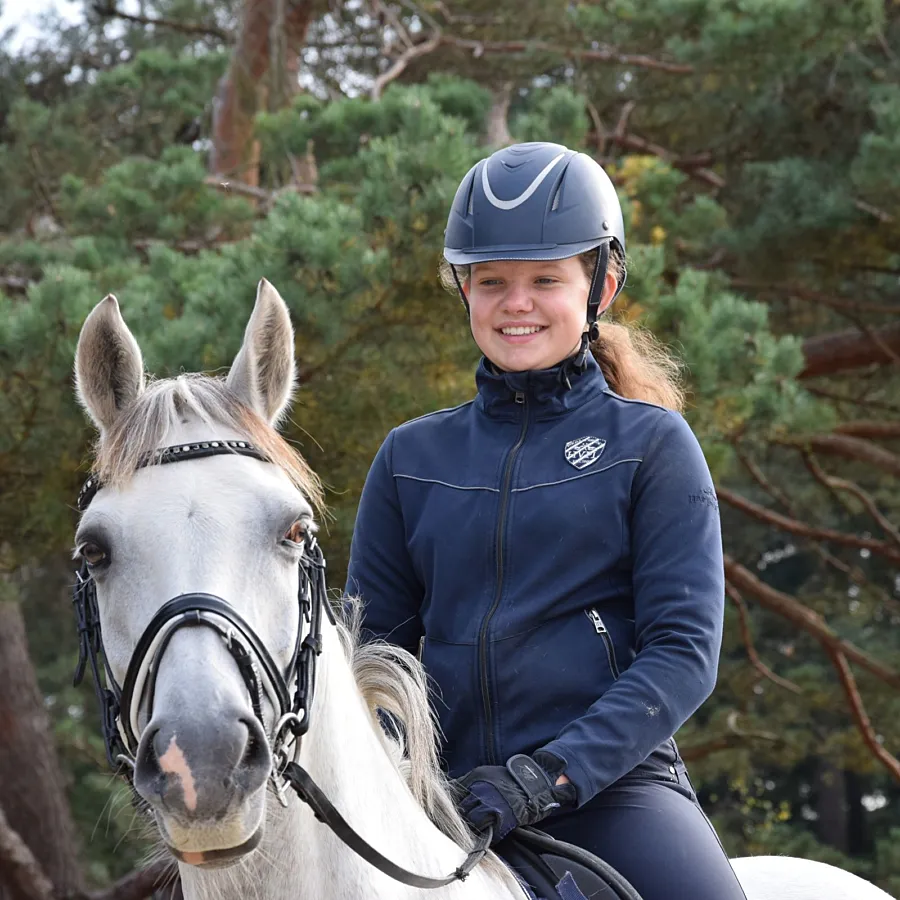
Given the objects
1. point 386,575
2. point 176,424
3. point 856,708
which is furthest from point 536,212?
point 856,708

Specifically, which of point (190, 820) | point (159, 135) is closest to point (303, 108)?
point (159, 135)

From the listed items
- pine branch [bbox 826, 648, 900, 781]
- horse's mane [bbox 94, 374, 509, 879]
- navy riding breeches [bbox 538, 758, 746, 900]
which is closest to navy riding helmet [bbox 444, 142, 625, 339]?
horse's mane [bbox 94, 374, 509, 879]

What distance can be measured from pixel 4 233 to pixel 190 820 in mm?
9082

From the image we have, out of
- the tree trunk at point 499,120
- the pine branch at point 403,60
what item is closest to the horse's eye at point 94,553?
the tree trunk at point 499,120

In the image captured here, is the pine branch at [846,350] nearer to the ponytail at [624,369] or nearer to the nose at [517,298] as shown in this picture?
the ponytail at [624,369]

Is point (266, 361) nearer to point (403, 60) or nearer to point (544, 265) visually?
point (544, 265)

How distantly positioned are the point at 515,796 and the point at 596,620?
0.34m

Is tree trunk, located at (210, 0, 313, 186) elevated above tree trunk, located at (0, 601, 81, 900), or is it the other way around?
tree trunk, located at (210, 0, 313, 186)

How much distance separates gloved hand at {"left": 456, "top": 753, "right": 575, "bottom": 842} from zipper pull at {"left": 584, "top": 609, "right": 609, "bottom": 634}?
0.84ft

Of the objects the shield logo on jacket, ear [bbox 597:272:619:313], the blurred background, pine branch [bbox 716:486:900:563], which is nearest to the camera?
the shield logo on jacket

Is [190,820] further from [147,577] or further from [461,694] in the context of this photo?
[461,694]

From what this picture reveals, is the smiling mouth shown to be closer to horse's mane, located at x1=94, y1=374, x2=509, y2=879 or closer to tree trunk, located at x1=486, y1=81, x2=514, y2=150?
horse's mane, located at x1=94, y1=374, x2=509, y2=879

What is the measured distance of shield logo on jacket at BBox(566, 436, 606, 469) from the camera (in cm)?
240

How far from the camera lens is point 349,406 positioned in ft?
19.0
